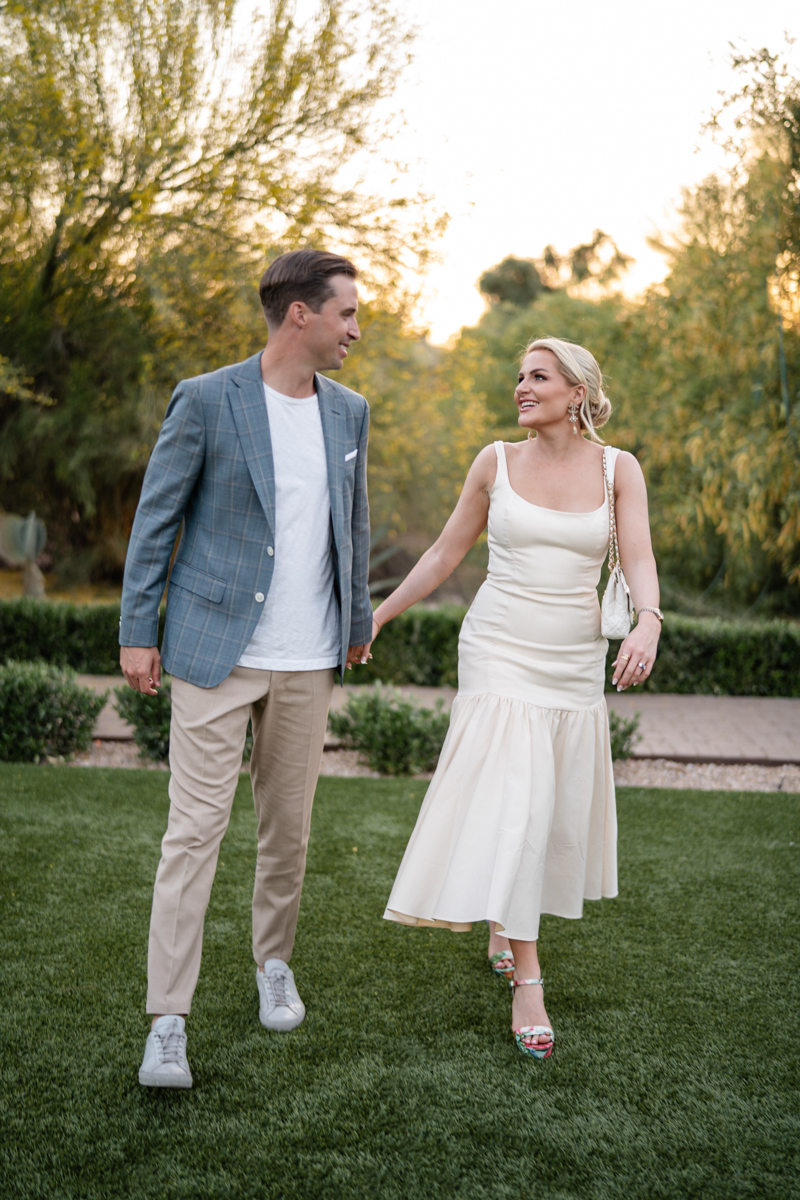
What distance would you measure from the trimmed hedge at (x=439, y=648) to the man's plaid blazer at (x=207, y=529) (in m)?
6.80

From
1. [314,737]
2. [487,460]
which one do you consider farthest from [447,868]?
[487,460]

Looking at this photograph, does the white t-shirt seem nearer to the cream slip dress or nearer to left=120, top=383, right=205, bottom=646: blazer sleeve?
left=120, top=383, right=205, bottom=646: blazer sleeve

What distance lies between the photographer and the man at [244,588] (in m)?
2.43

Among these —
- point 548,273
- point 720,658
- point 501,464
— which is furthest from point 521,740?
point 548,273

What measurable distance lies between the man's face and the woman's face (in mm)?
575

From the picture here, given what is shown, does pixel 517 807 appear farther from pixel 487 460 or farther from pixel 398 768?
pixel 398 768

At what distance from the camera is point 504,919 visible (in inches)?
107

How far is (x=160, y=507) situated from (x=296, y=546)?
0.38m

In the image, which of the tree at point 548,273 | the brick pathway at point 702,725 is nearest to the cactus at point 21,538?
the brick pathway at point 702,725

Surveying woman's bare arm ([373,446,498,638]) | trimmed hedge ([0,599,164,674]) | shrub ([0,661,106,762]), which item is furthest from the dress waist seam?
trimmed hedge ([0,599,164,674])

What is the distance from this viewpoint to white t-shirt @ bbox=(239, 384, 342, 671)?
2.57 meters

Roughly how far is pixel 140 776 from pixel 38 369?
6.41 metres

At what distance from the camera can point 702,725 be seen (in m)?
7.86

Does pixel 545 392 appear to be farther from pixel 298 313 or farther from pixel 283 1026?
pixel 283 1026
